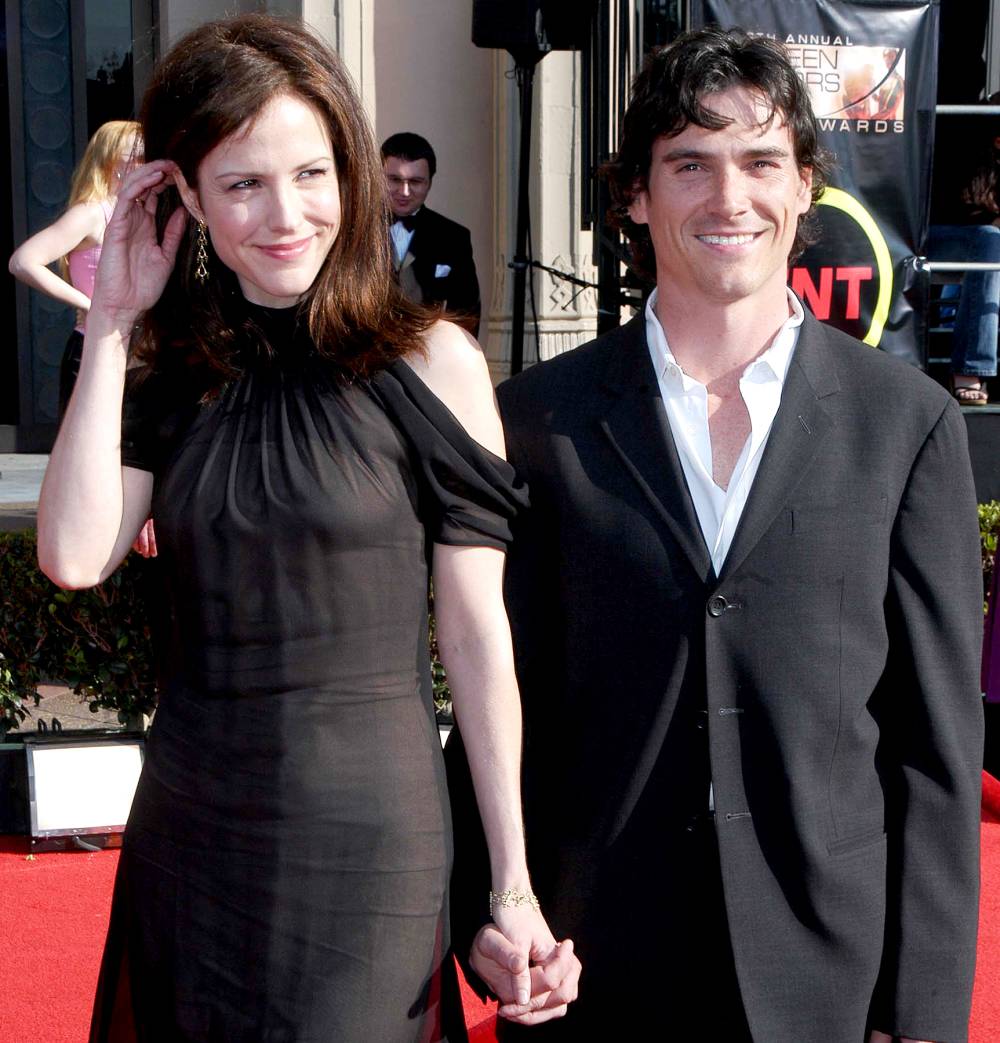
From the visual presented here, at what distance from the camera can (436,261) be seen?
767 cm

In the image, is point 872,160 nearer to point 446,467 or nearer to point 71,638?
point 71,638

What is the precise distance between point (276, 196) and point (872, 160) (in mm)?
4596

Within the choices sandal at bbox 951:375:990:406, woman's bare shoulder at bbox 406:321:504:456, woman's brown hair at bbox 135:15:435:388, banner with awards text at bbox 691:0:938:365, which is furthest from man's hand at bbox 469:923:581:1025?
sandal at bbox 951:375:990:406

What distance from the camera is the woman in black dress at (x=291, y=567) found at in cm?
202

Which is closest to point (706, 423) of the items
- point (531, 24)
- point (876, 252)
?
point (876, 252)

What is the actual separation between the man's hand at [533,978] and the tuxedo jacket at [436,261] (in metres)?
5.79

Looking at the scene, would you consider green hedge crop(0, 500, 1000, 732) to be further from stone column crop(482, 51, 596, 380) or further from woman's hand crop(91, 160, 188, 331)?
stone column crop(482, 51, 596, 380)

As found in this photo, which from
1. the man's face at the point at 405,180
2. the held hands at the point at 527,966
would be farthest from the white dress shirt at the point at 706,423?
the man's face at the point at 405,180

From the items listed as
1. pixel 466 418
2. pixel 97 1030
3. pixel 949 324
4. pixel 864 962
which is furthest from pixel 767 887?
pixel 949 324

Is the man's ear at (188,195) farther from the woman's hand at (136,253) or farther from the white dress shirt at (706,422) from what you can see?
the white dress shirt at (706,422)

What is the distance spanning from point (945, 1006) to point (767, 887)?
29cm

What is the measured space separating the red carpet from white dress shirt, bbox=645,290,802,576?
1.60 m

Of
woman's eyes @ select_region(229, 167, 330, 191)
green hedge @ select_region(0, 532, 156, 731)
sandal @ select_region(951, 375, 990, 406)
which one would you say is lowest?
green hedge @ select_region(0, 532, 156, 731)

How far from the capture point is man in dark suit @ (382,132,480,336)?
7.64 m
